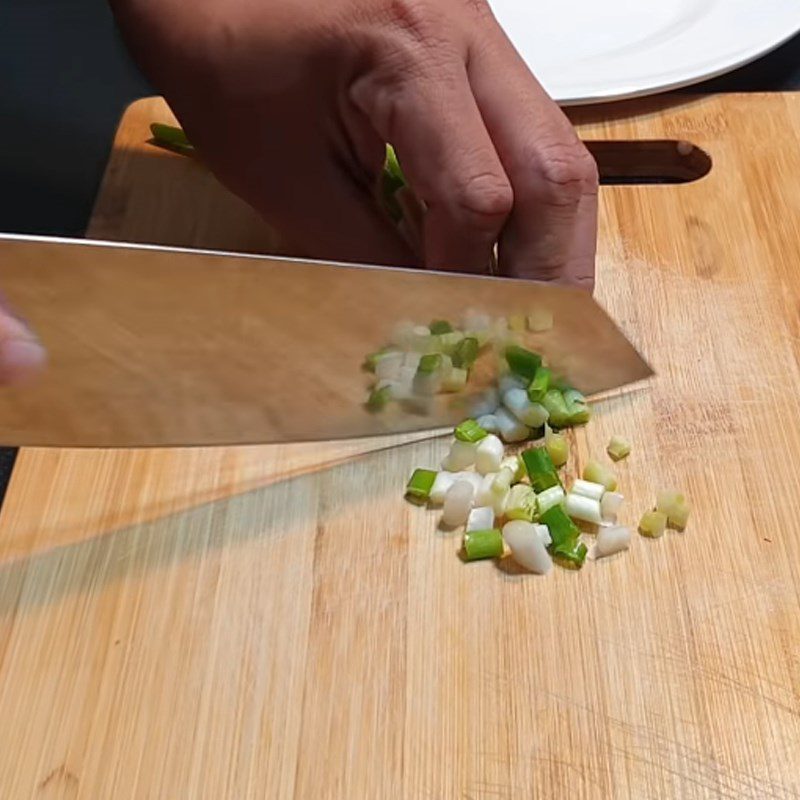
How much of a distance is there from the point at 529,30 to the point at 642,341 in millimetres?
547

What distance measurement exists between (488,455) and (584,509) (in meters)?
0.10

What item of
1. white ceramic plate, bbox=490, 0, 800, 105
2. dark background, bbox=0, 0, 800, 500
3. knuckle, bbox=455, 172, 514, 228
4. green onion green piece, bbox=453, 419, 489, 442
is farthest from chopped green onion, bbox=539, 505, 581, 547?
dark background, bbox=0, 0, 800, 500

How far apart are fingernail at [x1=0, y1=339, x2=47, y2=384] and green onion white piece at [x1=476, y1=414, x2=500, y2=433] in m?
0.40

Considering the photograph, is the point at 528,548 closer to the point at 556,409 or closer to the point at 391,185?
the point at 556,409

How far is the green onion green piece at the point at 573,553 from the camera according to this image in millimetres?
910

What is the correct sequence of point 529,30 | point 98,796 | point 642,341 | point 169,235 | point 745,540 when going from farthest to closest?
point 529,30
point 169,235
point 642,341
point 745,540
point 98,796

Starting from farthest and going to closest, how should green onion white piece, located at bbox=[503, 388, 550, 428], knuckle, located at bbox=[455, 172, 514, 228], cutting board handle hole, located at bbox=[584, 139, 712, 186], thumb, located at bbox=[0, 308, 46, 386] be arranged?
cutting board handle hole, located at bbox=[584, 139, 712, 186] → green onion white piece, located at bbox=[503, 388, 550, 428] → knuckle, located at bbox=[455, 172, 514, 228] → thumb, located at bbox=[0, 308, 46, 386]

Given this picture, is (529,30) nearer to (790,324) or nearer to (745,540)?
(790,324)

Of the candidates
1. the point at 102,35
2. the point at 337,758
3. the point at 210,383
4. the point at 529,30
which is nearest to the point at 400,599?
the point at 337,758

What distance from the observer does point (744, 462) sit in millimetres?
971

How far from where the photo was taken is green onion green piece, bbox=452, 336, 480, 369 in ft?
3.22

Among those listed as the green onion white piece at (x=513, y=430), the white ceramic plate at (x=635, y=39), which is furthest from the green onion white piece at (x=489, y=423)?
the white ceramic plate at (x=635, y=39)

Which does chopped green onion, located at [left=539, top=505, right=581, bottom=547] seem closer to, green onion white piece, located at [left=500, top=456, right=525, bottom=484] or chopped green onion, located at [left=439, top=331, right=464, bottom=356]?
green onion white piece, located at [left=500, top=456, right=525, bottom=484]

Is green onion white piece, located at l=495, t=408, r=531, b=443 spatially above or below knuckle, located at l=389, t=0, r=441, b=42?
below
